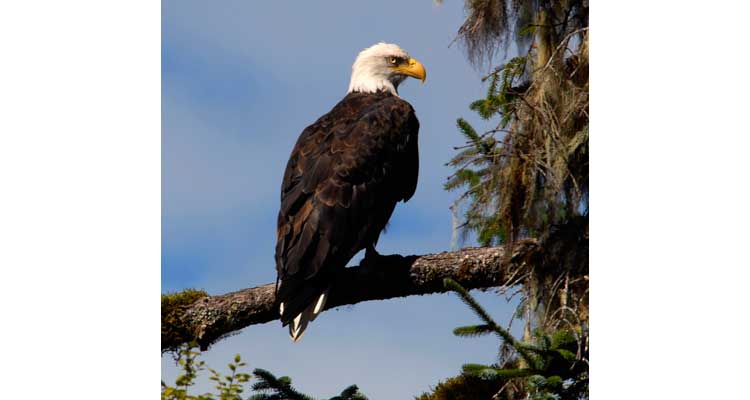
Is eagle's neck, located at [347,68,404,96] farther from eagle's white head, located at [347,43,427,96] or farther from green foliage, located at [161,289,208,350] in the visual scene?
green foliage, located at [161,289,208,350]

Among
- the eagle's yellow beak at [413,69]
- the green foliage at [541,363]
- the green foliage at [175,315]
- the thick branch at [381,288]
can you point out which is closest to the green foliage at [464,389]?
the green foliage at [541,363]

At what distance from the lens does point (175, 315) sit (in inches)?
157

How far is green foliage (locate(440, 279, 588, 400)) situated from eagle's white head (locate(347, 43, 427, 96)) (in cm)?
197

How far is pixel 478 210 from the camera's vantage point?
3.83 meters

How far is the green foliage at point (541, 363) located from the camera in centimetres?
318

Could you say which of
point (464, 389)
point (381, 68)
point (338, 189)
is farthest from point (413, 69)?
point (464, 389)

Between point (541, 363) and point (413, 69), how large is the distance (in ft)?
7.09

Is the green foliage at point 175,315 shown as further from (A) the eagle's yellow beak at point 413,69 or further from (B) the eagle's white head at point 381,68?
(A) the eagle's yellow beak at point 413,69

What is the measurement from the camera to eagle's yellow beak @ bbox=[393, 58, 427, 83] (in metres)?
4.94

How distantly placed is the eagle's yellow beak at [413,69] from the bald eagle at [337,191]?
0.30 m
